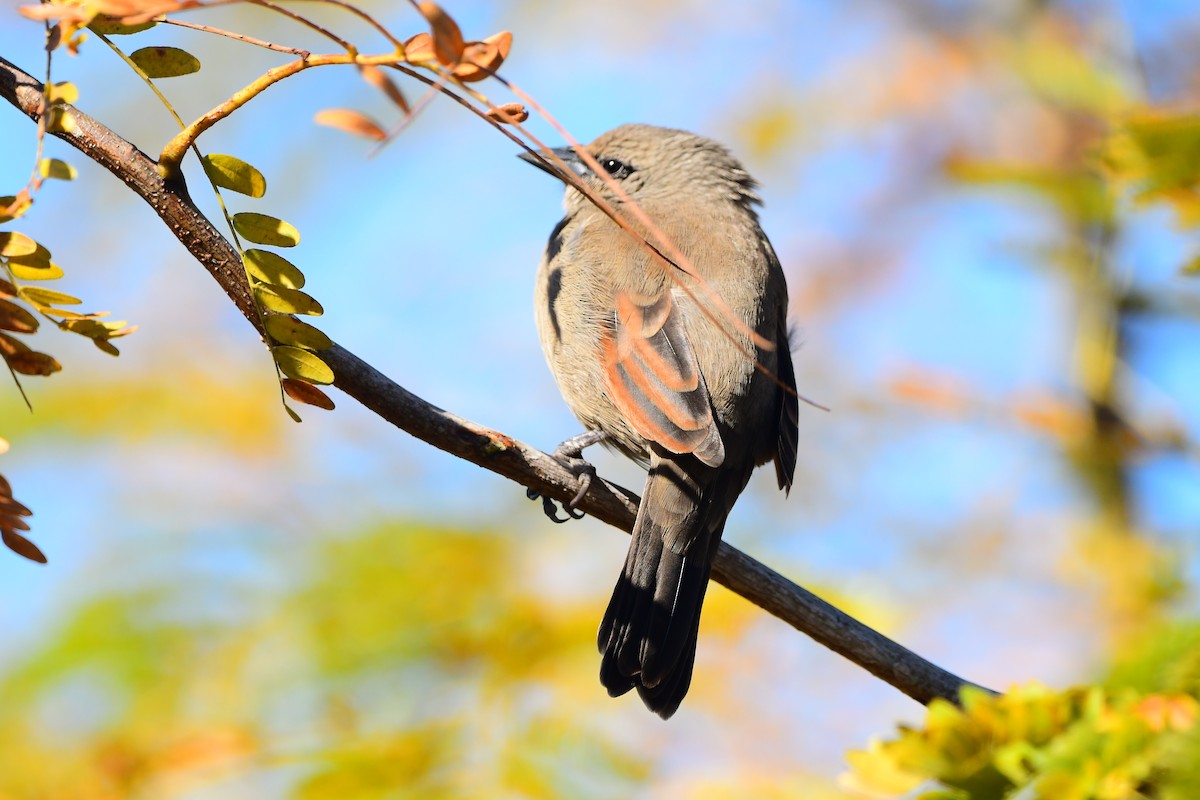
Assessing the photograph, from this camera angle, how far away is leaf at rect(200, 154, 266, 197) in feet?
6.25

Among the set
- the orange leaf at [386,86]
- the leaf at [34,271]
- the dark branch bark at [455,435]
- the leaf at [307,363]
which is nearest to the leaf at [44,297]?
the leaf at [34,271]

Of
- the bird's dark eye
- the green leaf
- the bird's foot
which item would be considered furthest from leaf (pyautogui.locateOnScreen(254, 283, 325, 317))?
the bird's dark eye

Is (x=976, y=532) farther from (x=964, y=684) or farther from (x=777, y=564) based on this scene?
(x=964, y=684)

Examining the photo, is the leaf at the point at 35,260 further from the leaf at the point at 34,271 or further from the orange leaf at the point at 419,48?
the orange leaf at the point at 419,48

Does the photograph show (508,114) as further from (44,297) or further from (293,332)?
(44,297)

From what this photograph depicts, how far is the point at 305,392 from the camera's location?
2084 mm

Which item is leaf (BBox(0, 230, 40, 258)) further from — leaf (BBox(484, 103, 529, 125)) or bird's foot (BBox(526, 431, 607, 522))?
bird's foot (BBox(526, 431, 607, 522))

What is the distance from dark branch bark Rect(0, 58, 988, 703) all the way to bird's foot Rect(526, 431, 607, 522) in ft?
0.21

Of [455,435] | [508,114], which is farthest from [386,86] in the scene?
[455,435]

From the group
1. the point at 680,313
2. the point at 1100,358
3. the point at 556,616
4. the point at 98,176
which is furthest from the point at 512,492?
the point at 98,176

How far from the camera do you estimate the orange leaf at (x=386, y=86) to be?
4.94ft

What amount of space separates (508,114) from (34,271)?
30.6 inches

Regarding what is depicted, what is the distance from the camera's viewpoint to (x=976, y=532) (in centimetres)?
701

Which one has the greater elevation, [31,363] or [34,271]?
[34,271]
